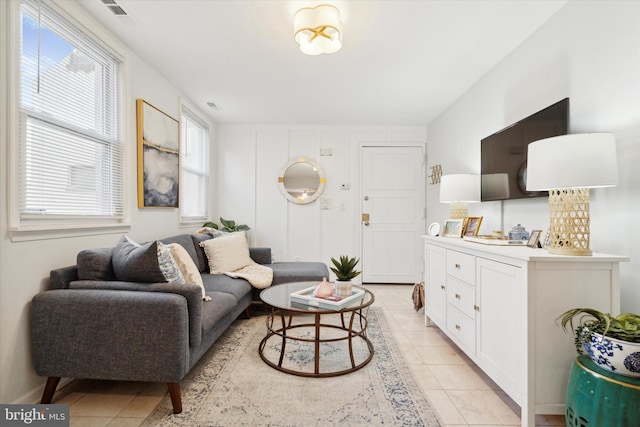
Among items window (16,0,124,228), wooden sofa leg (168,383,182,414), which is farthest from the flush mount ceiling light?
wooden sofa leg (168,383,182,414)

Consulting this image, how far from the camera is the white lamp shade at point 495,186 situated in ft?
7.77

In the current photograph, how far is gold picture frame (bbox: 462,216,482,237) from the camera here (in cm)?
239

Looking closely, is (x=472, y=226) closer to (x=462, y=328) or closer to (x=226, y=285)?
(x=462, y=328)

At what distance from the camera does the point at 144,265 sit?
1.71 m

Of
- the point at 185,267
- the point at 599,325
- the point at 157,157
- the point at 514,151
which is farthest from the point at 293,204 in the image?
the point at 599,325

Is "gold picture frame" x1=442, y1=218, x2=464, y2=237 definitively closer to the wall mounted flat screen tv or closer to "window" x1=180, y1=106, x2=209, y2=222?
the wall mounted flat screen tv

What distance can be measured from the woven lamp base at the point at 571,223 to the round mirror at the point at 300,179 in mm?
3238

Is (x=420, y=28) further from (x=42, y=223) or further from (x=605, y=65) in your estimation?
(x=42, y=223)

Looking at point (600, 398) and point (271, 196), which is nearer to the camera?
point (600, 398)

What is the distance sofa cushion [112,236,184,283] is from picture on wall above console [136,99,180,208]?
38.2 inches

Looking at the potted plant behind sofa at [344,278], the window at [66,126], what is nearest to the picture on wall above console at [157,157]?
the window at [66,126]

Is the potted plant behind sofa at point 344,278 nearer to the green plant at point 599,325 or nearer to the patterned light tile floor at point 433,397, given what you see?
the patterned light tile floor at point 433,397

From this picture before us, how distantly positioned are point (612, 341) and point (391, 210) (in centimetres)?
344

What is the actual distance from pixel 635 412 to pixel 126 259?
2412mm
